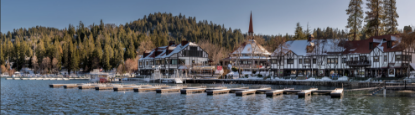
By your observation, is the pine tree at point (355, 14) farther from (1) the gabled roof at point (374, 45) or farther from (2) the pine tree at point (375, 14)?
(1) the gabled roof at point (374, 45)

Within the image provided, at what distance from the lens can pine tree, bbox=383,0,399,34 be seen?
78250 mm

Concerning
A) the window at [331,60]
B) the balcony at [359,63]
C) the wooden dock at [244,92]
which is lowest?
the wooden dock at [244,92]

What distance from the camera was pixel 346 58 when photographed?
65688mm

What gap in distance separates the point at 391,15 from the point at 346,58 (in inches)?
872

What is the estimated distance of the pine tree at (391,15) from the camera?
78.2 m

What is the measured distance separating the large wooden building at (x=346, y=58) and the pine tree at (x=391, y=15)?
16925mm

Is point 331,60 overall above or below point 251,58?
below

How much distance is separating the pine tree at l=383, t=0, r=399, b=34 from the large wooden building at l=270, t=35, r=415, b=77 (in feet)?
55.5

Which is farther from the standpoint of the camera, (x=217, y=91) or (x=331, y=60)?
(x=331, y=60)

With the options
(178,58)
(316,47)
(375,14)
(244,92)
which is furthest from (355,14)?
(244,92)

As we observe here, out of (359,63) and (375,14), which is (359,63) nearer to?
(359,63)

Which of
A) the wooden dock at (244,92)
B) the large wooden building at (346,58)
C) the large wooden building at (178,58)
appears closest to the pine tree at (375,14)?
the large wooden building at (346,58)

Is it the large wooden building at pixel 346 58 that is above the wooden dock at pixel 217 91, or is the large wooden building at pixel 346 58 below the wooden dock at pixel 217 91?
above

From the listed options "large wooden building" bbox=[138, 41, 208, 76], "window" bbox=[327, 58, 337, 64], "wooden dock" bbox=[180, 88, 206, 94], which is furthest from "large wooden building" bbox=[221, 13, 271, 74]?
"wooden dock" bbox=[180, 88, 206, 94]
